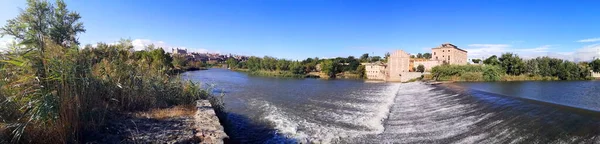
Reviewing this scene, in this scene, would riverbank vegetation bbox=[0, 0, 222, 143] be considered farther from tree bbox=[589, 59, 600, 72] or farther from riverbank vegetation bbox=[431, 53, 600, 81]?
tree bbox=[589, 59, 600, 72]

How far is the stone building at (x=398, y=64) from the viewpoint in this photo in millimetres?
46125

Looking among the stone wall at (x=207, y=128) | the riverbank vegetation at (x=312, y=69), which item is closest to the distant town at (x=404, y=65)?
the riverbank vegetation at (x=312, y=69)

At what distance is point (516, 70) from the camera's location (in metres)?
40.0

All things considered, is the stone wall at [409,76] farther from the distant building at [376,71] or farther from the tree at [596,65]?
the tree at [596,65]

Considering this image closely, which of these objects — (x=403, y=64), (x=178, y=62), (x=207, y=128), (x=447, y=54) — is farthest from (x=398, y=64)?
(x=207, y=128)

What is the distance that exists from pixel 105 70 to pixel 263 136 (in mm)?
4298

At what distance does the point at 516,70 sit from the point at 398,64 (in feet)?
52.1

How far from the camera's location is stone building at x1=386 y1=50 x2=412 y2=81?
46125mm

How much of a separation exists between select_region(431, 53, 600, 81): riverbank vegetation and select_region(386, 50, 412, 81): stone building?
5.95m

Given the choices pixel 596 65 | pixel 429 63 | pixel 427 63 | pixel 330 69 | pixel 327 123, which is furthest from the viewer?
pixel 330 69

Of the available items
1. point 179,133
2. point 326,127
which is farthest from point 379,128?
point 179,133

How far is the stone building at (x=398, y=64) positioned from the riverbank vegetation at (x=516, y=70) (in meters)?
5.95

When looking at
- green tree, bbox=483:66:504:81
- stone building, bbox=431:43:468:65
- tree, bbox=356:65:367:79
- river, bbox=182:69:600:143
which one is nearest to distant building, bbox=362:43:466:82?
stone building, bbox=431:43:468:65

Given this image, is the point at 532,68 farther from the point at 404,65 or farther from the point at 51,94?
the point at 51,94
